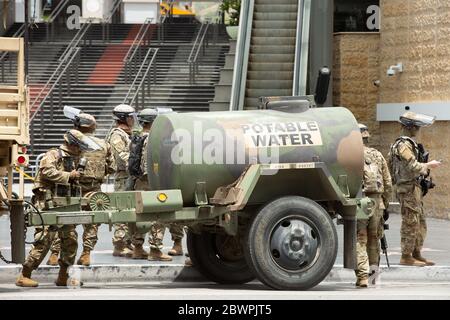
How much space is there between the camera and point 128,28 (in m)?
39.2

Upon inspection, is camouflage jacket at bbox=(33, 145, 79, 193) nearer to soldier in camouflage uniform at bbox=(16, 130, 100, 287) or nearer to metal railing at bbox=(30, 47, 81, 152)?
soldier in camouflage uniform at bbox=(16, 130, 100, 287)

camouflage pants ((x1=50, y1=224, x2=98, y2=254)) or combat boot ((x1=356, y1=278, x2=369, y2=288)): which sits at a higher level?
camouflage pants ((x1=50, y1=224, x2=98, y2=254))

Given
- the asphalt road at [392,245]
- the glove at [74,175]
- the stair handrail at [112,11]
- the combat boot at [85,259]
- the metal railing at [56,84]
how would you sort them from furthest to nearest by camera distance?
the stair handrail at [112,11] → the metal railing at [56,84] → the asphalt road at [392,245] → the combat boot at [85,259] → the glove at [74,175]

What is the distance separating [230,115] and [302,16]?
1600 centimetres

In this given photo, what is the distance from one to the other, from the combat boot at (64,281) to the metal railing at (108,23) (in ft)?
76.1

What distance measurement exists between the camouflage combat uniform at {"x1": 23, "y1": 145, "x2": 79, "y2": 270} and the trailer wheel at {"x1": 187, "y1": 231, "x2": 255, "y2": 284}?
130cm

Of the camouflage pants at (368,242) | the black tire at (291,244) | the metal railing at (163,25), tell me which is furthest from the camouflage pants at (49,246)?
the metal railing at (163,25)

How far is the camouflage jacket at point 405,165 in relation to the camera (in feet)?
50.5

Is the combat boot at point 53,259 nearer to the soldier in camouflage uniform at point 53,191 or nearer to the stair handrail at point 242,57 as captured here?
the soldier in camouflage uniform at point 53,191

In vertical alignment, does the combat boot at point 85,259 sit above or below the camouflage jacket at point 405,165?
below

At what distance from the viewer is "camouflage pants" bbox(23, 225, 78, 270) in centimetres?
1374

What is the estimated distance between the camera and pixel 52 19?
39.4 metres

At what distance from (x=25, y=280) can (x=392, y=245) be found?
242 inches

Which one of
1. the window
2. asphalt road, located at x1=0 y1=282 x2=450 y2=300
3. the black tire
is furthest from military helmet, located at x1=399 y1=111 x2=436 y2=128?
the window
